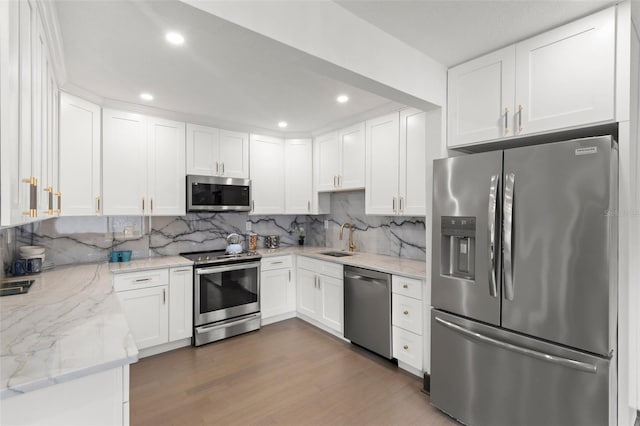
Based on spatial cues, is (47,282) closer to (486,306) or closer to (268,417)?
(268,417)

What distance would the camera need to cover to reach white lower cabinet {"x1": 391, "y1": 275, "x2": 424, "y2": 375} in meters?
2.57

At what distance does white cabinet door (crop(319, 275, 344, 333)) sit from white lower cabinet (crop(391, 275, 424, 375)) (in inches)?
Result: 27.5

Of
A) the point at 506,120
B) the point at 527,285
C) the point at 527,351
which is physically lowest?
the point at 527,351

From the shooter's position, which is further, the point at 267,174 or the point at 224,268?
the point at 267,174

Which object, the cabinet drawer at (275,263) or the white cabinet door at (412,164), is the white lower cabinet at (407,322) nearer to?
the white cabinet door at (412,164)

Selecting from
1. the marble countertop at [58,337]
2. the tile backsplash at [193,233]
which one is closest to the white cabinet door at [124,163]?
the tile backsplash at [193,233]

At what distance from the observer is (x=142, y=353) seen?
119 inches

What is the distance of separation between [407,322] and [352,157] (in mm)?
1903

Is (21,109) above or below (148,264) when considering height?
above

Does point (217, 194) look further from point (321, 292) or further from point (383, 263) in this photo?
point (383, 263)

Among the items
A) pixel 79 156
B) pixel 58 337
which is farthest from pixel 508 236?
pixel 79 156

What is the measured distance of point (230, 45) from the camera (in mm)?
1937

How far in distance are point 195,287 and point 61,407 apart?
224 cm

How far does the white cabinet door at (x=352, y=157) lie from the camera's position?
11.5ft
